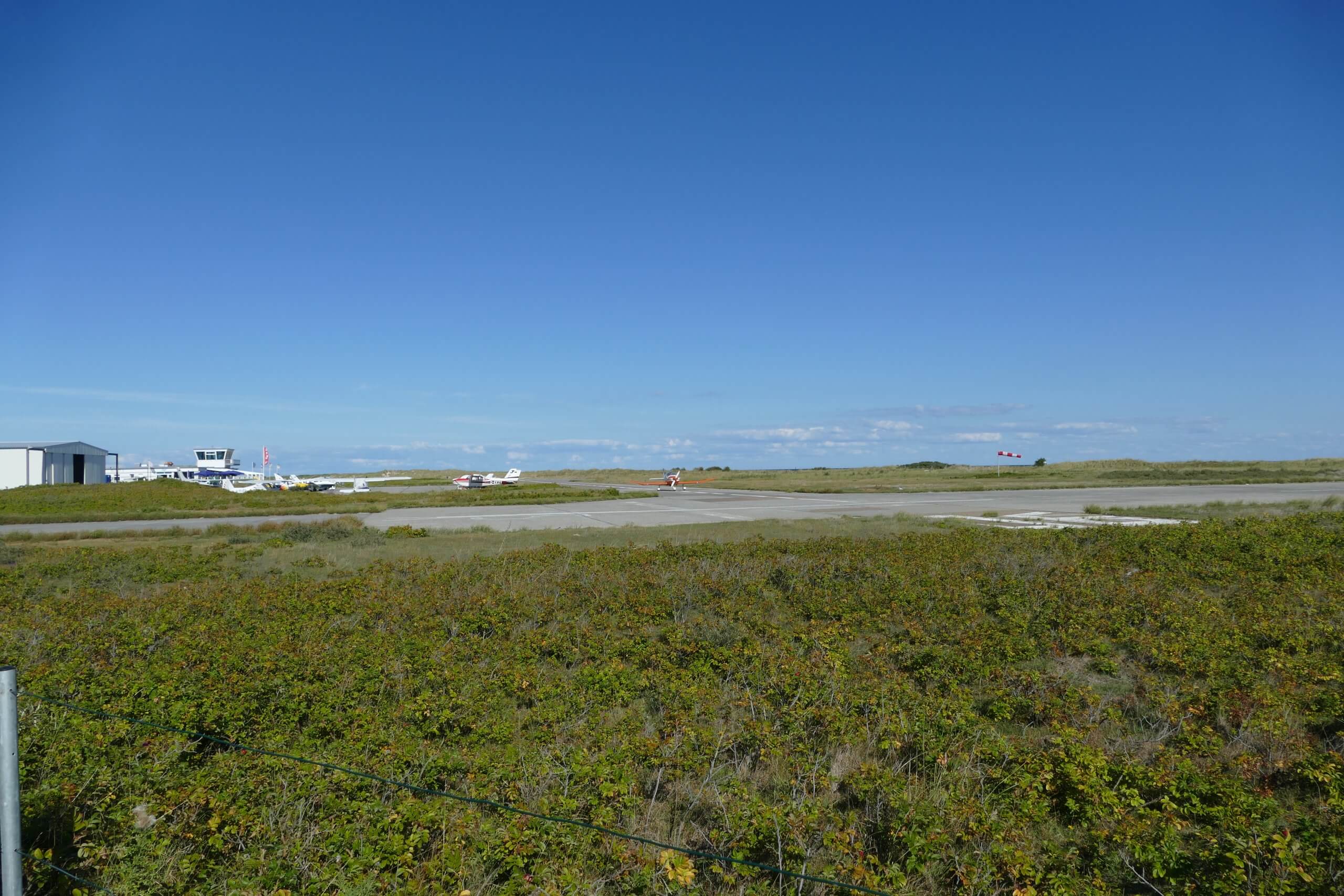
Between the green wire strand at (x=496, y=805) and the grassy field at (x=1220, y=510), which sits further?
the grassy field at (x=1220, y=510)

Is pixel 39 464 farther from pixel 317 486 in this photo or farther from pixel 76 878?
pixel 76 878

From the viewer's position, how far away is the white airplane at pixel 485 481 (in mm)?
72875

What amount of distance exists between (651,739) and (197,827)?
3470mm

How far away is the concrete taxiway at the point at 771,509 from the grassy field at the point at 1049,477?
1039 centimetres

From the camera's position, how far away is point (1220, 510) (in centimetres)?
3478

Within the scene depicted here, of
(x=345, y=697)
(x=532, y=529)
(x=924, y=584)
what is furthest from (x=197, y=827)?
(x=532, y=529)

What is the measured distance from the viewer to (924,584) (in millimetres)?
14711

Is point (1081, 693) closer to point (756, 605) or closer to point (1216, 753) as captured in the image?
point (1216, 753)

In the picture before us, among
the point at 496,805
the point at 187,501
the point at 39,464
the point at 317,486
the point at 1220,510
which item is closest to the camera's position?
the point at 496,805

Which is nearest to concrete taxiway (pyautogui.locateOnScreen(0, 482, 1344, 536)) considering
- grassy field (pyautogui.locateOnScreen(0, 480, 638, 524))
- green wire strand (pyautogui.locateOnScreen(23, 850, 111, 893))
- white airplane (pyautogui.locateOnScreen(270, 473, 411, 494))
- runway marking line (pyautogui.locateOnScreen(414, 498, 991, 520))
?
runway marking line (pyautogui.locateOnScreen(414, 498, 991, 520))

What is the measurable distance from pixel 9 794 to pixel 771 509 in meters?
38.5

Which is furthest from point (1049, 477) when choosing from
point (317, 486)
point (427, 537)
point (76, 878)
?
point (76, 878)

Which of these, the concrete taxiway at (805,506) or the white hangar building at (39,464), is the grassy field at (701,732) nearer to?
the concrete taxiway at (805,506)

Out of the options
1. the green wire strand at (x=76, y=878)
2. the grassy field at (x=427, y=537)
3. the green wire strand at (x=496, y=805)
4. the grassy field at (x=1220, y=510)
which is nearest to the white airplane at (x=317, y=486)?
the grassy field at (x=427, y=537)
